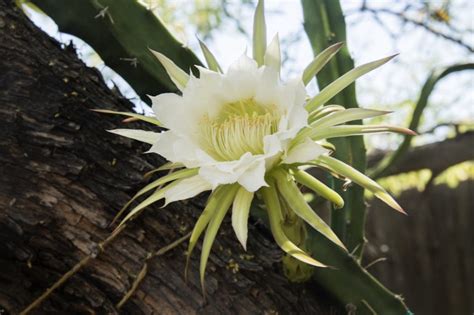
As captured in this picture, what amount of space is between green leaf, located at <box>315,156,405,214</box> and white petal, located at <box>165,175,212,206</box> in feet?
0.57

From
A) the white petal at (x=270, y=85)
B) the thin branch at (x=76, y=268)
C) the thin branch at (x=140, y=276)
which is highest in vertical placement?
the thin branch at (x=76, y=268)

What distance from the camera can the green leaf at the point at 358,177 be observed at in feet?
3.16

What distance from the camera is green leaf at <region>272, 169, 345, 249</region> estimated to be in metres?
0.96

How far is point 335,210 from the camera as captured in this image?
4.56 ft

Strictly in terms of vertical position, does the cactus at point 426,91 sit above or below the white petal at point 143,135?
above

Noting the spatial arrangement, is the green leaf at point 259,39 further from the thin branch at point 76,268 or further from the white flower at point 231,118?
the thin branch at point 76,268

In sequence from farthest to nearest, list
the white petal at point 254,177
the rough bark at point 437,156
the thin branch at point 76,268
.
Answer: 1. the rough bark at point 437,156
2. the thin branch at point 76,268
3. the white petal at point 254,177

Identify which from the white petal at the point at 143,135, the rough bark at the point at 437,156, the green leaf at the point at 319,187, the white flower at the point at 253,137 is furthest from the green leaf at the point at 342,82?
the rough bark at the point at 437,156

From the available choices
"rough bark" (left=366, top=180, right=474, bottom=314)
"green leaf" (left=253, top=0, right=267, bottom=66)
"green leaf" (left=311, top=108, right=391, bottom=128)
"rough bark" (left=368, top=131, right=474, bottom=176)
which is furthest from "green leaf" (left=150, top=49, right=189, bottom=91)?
"rough bark" (left=366, top=180, right=474, bottom=314)

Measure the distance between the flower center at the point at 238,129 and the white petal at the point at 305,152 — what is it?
0.17ft

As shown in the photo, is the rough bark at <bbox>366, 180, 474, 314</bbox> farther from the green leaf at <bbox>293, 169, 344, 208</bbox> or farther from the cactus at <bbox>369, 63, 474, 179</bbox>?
the green leaf at <bbox>293, 169, 344, 208</bbox>

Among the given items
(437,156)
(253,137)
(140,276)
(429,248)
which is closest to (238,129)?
(253,137)

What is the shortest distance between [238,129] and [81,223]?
38cm

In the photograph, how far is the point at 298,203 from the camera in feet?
3.28
